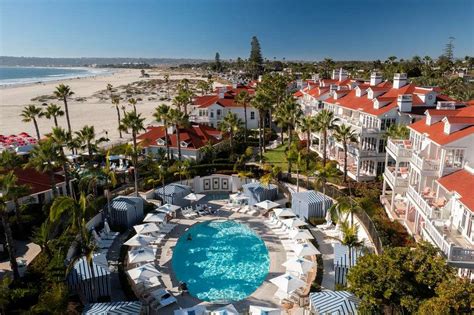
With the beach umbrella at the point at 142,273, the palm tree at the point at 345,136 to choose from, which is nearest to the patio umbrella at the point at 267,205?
the palm tree at the point at 345,136

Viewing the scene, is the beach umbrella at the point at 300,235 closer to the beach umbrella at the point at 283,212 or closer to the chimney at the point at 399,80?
the beach umbrella at the point at 283,212

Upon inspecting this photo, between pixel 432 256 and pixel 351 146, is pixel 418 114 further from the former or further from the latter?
pixel 432 256

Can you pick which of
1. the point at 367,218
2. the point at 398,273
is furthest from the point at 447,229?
the point at 398,273

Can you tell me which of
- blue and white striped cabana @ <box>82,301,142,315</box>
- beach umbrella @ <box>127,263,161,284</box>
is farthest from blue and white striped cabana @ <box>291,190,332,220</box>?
blue and white striped cabana @ <box>82,301,142,315</box>

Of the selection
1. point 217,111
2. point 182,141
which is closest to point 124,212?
point 182,141

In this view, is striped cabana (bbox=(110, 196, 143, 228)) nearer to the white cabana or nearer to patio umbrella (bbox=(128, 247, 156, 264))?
patio umbrella (bbox=(128, 247, 156, 264))

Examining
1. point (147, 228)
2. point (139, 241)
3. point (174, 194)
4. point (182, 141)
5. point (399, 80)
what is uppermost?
point (399, 80)

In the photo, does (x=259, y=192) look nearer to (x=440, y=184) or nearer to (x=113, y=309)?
(x=440, y=184)
